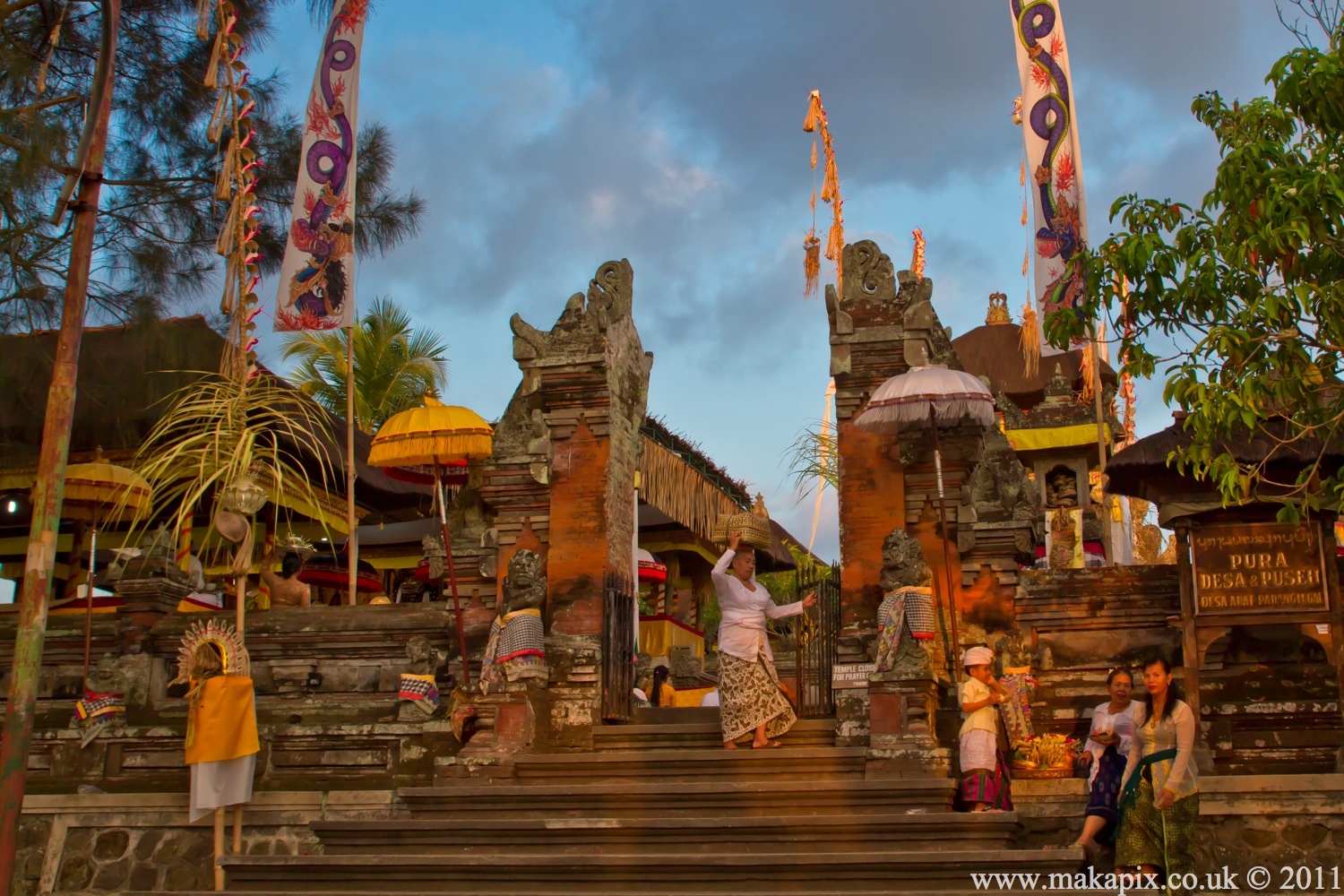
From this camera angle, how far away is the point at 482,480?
11922 mm

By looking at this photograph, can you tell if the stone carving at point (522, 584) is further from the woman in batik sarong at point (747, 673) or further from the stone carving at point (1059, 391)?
the stone carving at point (1059, 391)

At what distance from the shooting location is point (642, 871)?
818 cm

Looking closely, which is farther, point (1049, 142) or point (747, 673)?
point (1049, 142)

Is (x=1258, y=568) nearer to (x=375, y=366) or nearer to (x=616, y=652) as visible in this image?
(x=616, y=652)

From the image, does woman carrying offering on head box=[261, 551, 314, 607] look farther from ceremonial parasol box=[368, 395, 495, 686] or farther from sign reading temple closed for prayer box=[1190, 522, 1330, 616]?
sign reading temple closed for prayer box=[1190, 522, 1330, 616]

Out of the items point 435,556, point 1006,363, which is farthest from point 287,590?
point 1006,363

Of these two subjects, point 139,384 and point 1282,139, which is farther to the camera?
point 139,384

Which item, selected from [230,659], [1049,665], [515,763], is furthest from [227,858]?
[1049,665]

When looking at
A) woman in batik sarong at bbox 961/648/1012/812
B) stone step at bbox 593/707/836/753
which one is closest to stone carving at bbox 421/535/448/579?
stone step at bbox 593/707/836/753

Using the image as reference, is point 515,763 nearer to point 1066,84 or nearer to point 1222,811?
point 1222,811

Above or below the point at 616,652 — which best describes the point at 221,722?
below

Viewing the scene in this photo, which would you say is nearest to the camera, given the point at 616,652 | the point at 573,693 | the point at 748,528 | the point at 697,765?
the point at 697,765

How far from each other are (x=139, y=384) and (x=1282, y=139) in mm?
11102

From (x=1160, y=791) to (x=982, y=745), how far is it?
1.25 m
